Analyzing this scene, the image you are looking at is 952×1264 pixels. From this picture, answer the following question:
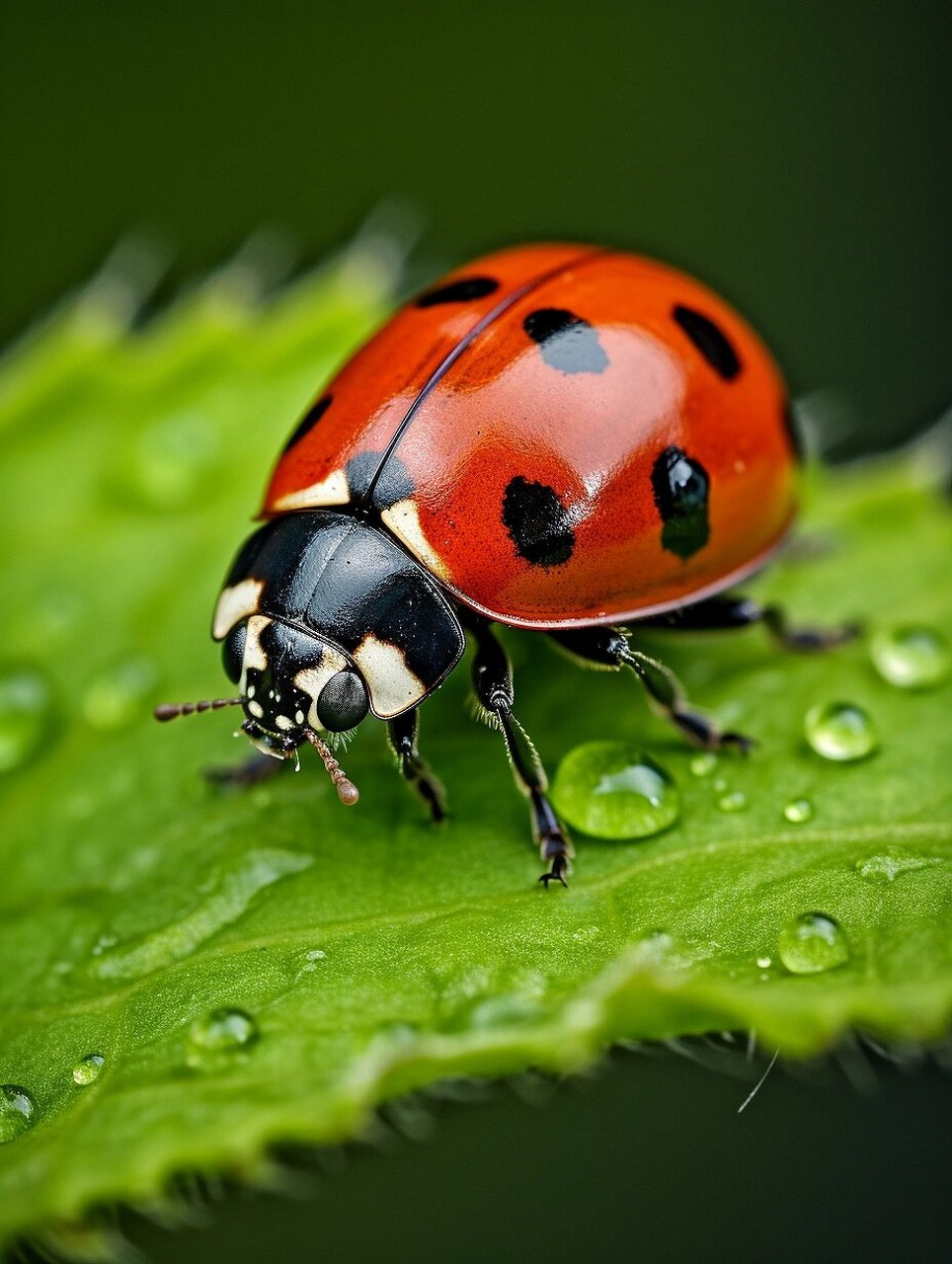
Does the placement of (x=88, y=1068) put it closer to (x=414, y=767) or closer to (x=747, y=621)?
(x=414, y=767)

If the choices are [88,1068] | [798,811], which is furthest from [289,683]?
[798,811]

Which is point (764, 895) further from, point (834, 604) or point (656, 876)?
point (834, 604)

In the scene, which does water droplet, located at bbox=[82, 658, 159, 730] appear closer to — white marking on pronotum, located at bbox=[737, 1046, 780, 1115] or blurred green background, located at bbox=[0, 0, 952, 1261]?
white marking on pronotum, located at bbox=[737, 1046, 780, 1115]

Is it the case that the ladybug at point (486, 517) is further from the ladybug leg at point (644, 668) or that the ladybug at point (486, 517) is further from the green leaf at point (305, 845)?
the green leaf at point (305, 845)

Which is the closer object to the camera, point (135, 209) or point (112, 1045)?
point (112, 1045)

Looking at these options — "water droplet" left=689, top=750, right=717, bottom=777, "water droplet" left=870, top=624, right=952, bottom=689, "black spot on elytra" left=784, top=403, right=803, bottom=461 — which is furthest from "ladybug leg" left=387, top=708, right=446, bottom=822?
"black spot on elytra" left=784, top=403, right=803, bottom=461

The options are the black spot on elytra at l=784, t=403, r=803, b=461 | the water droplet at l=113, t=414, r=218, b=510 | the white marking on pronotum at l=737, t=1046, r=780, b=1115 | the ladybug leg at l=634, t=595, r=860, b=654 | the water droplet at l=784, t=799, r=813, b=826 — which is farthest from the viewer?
the water droplet at l=113, t=414, r=218, b=510

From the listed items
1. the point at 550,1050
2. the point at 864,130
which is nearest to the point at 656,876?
the point at 550,1050
